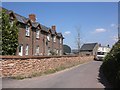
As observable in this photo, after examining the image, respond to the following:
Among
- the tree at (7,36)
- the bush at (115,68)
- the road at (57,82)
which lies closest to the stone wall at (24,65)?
the road at (57,82)

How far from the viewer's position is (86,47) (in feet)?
360

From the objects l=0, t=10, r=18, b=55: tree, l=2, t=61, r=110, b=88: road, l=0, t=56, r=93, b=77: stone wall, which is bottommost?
l=2, t=61, r=110, b=88: road

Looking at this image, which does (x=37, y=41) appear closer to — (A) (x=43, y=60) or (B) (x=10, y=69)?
(A) (x=43, y=60)

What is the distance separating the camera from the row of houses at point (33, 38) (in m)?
35.1

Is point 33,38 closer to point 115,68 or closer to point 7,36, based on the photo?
point 7,36

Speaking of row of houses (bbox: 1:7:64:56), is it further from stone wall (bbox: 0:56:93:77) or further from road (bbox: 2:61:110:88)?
road (bbox: 2:61:110:88)

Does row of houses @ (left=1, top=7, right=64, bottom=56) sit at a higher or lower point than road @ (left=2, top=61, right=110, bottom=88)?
higher

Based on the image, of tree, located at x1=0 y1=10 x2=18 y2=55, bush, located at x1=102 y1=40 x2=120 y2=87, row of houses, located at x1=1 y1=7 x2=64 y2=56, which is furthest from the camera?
row of houses, located at x1=1 y1=7 x2=64 y2=56

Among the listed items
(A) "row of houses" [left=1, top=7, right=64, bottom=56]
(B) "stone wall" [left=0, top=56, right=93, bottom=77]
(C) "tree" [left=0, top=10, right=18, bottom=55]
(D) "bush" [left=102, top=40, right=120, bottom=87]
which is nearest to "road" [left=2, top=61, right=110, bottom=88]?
(D) "bush" [left=102, top=40, right=120, bottom=87]

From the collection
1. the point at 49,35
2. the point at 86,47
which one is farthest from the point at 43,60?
the point at 86,47

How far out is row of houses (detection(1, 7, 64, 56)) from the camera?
35.1 m

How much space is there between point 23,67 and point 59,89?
7160mm

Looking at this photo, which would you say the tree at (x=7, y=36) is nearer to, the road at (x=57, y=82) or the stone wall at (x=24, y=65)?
the stone wall at (x=24, y=65)

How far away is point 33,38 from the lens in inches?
1592
